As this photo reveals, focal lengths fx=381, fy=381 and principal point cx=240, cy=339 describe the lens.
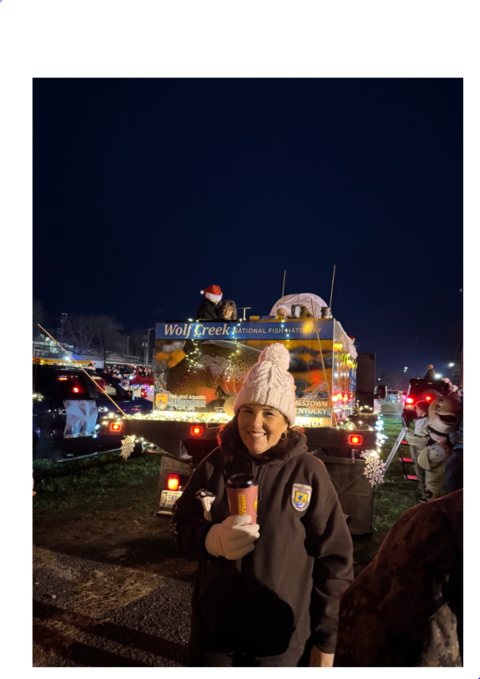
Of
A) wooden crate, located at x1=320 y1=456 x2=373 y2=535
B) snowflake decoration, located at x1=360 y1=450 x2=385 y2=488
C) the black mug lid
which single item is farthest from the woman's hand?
snowflake decoration, located at x1=360 y1=450 x2=385 y2=488

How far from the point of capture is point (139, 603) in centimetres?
344

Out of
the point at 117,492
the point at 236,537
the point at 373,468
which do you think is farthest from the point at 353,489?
the point at 117,492

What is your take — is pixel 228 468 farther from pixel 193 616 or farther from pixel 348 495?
pixel 348 495

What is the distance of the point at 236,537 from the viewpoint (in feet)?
5.23

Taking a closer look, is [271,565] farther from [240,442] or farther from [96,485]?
[96,485]

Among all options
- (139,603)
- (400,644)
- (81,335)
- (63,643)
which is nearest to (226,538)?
(400,644)

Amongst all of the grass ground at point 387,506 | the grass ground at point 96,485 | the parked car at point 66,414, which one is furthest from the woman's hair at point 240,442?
the parked car at point 66,414

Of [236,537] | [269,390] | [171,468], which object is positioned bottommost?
[171,468]

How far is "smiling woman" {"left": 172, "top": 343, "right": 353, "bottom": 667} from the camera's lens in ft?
5.72

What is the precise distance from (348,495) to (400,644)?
390 centimetres

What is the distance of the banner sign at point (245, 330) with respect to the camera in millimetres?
4336

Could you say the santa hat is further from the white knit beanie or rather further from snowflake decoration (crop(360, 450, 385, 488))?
the white knit beanie

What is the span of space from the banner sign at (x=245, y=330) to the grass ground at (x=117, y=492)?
257 cm

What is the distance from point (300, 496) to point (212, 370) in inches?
112
